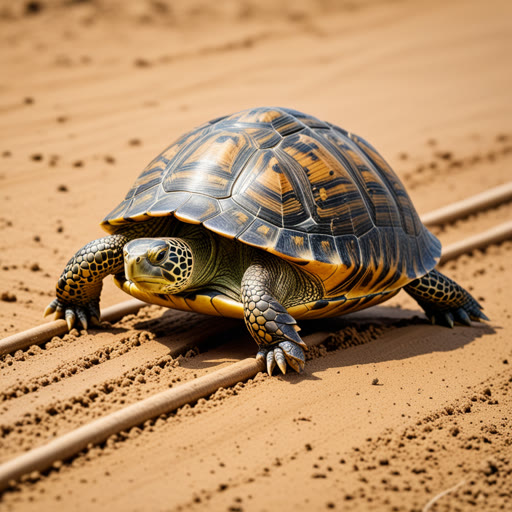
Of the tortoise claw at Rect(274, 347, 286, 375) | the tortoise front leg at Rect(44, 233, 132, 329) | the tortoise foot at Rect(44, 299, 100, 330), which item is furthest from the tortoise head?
the tortoise claw at Rect(274, 347, 286, 375)

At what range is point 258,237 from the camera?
3449 millimetres

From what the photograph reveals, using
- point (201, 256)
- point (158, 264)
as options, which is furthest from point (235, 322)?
point (158, 264)

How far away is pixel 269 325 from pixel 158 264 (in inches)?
27.0

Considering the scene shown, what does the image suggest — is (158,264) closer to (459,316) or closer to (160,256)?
(160,256)

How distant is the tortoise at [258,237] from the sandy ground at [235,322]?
0.29m

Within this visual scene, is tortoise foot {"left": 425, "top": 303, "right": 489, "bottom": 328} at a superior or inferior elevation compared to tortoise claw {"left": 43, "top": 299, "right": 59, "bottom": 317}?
inferior

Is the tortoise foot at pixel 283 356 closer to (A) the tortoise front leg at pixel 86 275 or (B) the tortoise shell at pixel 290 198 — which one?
(B) the tortoise shell at pixel 290 198

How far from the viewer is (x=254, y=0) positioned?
40.4 ft

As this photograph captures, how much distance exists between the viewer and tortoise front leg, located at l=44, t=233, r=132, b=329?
12.0 ft

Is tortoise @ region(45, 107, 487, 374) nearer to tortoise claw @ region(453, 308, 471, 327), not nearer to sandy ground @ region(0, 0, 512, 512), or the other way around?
sandy ground @ region(0, 0, 512, 512)

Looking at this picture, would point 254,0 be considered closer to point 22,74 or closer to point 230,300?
point 22,74

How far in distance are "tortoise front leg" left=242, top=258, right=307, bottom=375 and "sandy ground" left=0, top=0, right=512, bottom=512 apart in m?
0.12

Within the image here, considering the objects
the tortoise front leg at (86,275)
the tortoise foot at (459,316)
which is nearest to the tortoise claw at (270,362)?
the tortoise front leg at (86,275)

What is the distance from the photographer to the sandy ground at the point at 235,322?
2.62 metres
